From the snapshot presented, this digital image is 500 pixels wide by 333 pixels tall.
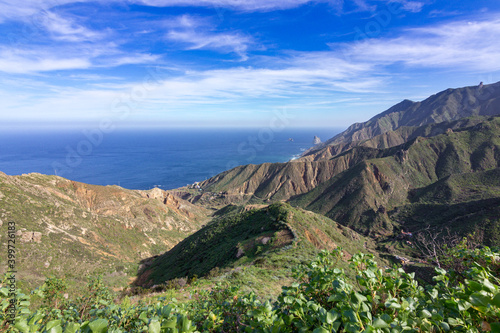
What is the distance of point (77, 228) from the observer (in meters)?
48.8

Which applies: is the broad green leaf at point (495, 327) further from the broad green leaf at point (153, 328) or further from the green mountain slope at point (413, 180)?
the green mountain slope at point (413, 180)

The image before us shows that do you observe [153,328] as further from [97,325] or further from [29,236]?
[29,236]

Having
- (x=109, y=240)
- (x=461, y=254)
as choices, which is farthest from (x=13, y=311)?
(x=109, y=240)

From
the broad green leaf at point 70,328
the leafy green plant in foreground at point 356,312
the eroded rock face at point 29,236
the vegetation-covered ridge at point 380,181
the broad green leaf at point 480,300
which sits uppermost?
the broad green leaf at point 480,300

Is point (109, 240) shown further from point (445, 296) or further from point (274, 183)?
point (274, 183)

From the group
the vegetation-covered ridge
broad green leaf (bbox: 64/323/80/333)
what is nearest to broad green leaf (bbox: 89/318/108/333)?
broad green leaf (bbox: 64/323/80/333)

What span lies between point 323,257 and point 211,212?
114259mm

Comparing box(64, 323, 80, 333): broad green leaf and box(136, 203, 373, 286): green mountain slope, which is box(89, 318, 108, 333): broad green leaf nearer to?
→ box(64, 323, 80, 333): broad green leaf

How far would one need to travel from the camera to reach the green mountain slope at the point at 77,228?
37.3 m

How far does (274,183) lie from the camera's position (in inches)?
5492

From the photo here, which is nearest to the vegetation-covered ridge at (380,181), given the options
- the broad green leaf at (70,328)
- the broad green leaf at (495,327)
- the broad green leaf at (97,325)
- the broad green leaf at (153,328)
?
the broad green leaf at (495,327)

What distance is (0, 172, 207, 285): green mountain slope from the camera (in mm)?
37312

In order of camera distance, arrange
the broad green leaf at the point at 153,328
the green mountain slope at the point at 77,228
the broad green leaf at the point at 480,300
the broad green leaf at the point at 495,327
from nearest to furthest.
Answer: the broad green leaf at the point at 495,327 < the broad green leaf at the point at 480,300 < the broad green leaf at the point at 153,328 < the green mountain slope at the point at 77,228

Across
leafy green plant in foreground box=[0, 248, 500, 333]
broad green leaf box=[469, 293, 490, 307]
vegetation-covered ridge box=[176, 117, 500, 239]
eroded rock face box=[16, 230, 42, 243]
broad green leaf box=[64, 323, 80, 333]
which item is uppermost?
broad green leaf box=[469, 293, 490, 307]
